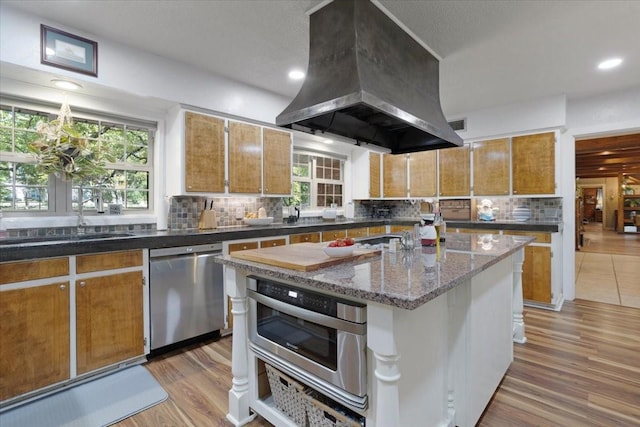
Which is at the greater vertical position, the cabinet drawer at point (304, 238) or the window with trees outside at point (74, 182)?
the window with trees outside at point (74, 182)

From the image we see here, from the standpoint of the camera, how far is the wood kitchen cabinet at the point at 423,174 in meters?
4.86

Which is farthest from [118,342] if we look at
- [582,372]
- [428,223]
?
[582,372]

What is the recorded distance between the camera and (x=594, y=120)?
3.92 m

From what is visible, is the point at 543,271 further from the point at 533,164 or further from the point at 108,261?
the point at 108,261

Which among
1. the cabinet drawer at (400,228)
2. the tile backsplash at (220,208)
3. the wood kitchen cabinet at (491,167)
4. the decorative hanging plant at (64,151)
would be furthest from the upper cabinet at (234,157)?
the wood kitchen cabinet at (491,167)

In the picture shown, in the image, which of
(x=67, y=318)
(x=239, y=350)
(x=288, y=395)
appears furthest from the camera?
(x=67, y=318)

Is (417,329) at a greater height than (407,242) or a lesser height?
lesser

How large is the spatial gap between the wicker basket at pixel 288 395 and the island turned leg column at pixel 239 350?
17cm

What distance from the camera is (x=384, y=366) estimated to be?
3.68ft

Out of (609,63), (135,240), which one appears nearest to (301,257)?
(135,240)

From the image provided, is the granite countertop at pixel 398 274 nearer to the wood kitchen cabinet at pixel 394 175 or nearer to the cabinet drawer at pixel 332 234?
the cabinet drawer at pixel 332 234

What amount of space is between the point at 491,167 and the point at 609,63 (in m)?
1.59

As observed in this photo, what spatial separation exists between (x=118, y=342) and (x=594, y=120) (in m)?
5.66

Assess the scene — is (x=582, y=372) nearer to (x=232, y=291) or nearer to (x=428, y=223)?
(x=428, y=223)
